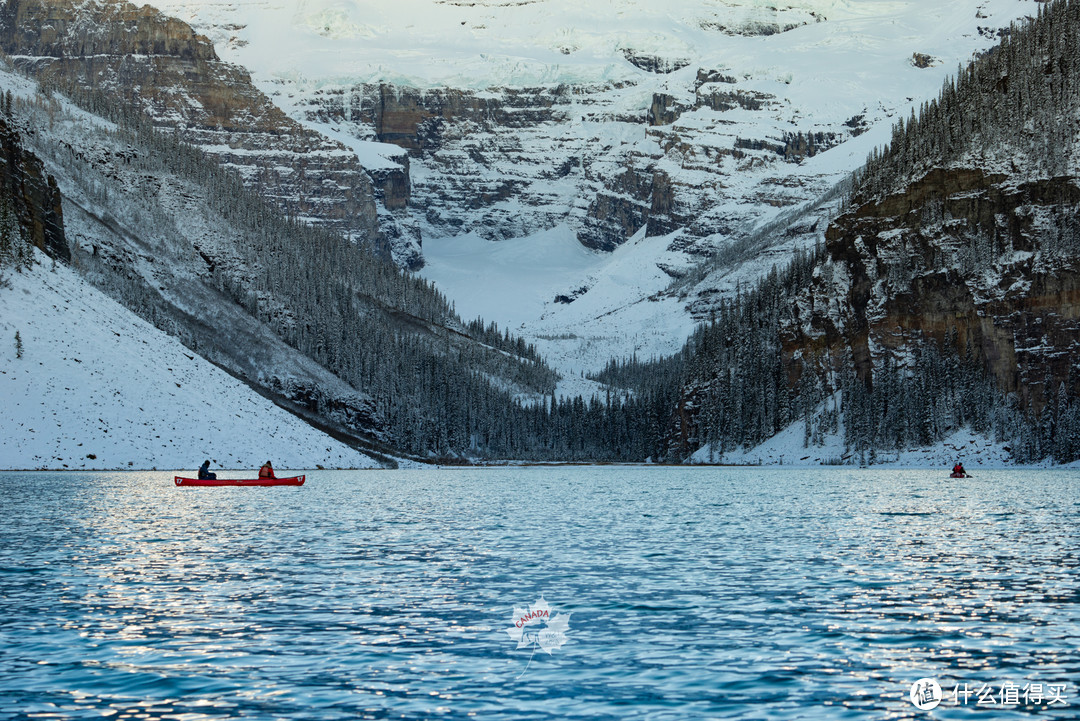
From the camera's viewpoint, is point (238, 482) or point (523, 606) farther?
point (238, 482)

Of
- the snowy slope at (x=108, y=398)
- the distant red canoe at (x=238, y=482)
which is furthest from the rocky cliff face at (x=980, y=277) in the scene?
the distant red canoe at (x=238, y=482)

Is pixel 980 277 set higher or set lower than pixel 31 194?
lower

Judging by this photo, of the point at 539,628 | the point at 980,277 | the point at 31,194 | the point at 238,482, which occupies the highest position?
the point at 31,194

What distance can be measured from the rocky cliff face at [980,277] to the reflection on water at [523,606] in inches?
4110

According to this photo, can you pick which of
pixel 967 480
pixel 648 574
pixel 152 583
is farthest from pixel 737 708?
pixel 967 480

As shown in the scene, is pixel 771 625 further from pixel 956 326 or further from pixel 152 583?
pixel 956 326

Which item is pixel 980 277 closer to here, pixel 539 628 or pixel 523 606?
pixel 523 606

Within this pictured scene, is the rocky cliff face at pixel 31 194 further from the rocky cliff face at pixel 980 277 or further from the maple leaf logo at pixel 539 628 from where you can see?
the rocky cliff face at pixel 980 277

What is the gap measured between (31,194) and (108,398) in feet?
176

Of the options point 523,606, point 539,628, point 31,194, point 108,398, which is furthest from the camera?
point 31,194

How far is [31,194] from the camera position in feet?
509

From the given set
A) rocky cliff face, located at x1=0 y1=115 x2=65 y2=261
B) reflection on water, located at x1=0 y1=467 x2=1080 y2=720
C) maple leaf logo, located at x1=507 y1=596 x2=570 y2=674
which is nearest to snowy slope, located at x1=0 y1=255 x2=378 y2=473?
rocky cliff face, located at x1=0 y1=115 x2=65 y2=261

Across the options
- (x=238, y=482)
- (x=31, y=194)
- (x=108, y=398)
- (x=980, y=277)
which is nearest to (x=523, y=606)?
(x=238, y=482)

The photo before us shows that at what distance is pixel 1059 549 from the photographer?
47.0 meters
